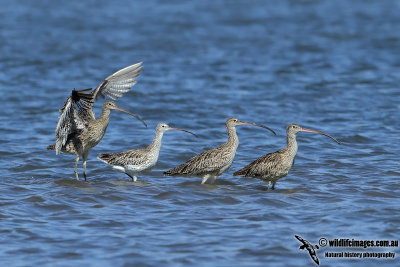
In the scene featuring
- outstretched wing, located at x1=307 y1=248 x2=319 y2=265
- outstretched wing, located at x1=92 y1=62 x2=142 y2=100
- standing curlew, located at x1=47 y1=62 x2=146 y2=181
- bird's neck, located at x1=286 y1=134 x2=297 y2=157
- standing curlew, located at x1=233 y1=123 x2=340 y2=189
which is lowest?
outstretched wing, located at x1=307 y1=248 x2=319 y2=265

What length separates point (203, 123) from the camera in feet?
44.7

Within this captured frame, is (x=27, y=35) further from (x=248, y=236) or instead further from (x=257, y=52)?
(x=248, y=236)

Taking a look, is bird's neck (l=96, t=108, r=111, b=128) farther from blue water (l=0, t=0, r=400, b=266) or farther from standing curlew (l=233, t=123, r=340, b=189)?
standing curlew (l=233, t=123, r=340, b=189)

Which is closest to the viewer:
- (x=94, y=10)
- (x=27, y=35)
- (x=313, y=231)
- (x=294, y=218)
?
(x=313, y=231)

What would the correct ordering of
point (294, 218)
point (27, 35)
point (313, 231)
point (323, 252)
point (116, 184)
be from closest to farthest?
point (323, 252) → point (313, 231) → point (294, 218) → point (116, 184) → point (27, 35)

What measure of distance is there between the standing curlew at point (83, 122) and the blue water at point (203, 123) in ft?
1.48

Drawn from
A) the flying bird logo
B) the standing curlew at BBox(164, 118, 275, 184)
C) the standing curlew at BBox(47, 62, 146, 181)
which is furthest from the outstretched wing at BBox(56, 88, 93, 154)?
the flying bird logo

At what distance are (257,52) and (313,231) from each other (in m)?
13.9

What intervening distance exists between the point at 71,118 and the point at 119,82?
3.58ft

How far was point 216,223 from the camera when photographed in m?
7.61

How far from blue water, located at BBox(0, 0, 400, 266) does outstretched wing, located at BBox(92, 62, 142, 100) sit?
42.4 inches

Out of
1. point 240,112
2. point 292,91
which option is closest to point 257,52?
point 292,91

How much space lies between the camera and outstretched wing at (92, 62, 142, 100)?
10500 mm

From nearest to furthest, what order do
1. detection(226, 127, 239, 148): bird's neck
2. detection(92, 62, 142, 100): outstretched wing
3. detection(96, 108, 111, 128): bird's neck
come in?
1. detection(226, 127, 239, 148): bird's neck
2. detection(96, 108, 111, 128): bird's neck
3. detection(92, 62, 142, 100): outstretched wing
